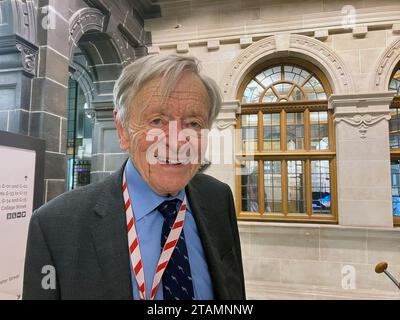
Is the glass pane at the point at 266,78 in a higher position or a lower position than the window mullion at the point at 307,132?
higher

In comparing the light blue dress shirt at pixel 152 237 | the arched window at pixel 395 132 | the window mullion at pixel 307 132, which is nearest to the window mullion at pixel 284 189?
the window mullion at pixel 307 132

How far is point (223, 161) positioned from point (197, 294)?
1.49 m

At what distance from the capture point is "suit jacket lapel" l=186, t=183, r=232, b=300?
1.60ft

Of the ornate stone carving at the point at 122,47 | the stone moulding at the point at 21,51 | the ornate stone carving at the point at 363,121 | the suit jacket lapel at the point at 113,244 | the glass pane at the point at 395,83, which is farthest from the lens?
the glass pane at the point at 395,83

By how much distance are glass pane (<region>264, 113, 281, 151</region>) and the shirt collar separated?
1.70 meters

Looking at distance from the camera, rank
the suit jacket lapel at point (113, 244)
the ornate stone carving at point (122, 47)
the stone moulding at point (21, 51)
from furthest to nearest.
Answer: the ornate stone carving at point (122, 47), the stone moulding at point (21, 51), the suit jacket lapel at point (113, 244)

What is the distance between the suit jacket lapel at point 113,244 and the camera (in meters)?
0.40

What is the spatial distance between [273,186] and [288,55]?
1.03 m

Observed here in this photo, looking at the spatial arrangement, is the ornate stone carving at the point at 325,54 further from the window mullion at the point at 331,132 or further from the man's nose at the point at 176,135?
the man's nose at the point at 176,135

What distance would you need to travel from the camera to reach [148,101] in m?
0.46

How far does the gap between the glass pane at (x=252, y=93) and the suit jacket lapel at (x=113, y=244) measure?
1.78 meters

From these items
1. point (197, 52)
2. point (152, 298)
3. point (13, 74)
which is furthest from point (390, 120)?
point (13, 74)

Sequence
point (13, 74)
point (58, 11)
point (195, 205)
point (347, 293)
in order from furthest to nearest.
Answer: point (347, 293)
point (58, 11)
point (13, 74)
point (195, 205)
